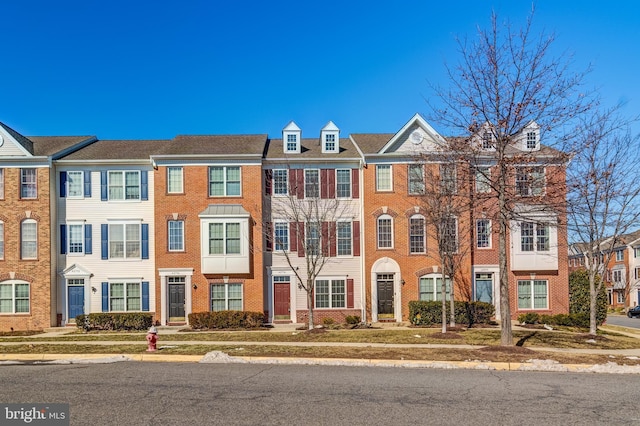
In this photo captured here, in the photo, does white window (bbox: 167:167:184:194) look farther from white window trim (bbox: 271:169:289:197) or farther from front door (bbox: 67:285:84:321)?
front door (bbox: 67:285:84:321)

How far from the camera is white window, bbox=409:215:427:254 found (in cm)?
2775

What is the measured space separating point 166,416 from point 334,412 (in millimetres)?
2720

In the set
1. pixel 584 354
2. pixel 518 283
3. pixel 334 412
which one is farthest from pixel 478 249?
pixel 334 412

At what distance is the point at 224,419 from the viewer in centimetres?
858

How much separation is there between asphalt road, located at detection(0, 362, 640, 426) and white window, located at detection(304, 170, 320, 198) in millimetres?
14797

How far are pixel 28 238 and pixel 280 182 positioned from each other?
504 inches

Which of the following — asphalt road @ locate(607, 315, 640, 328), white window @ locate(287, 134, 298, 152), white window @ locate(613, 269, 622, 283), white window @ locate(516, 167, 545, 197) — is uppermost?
white window @ locate(287, 134, 298, 152)

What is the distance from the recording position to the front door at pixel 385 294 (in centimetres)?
2772

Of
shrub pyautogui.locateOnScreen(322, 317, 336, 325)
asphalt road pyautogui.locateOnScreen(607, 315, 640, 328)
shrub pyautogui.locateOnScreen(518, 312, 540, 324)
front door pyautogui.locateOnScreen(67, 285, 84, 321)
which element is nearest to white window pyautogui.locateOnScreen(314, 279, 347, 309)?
shrub pyautogui.locateOnScreen(322, 317, 336, 325)

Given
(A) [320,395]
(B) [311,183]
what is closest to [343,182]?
(B) [311,183]

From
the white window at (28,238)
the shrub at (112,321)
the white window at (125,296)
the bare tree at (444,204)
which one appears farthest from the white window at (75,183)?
the bare tree at (444,204)

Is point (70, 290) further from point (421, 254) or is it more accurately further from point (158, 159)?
point (421, 254)

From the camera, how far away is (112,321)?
25.2 m

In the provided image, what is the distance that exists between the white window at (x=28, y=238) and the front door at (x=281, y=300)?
39.6 ft
